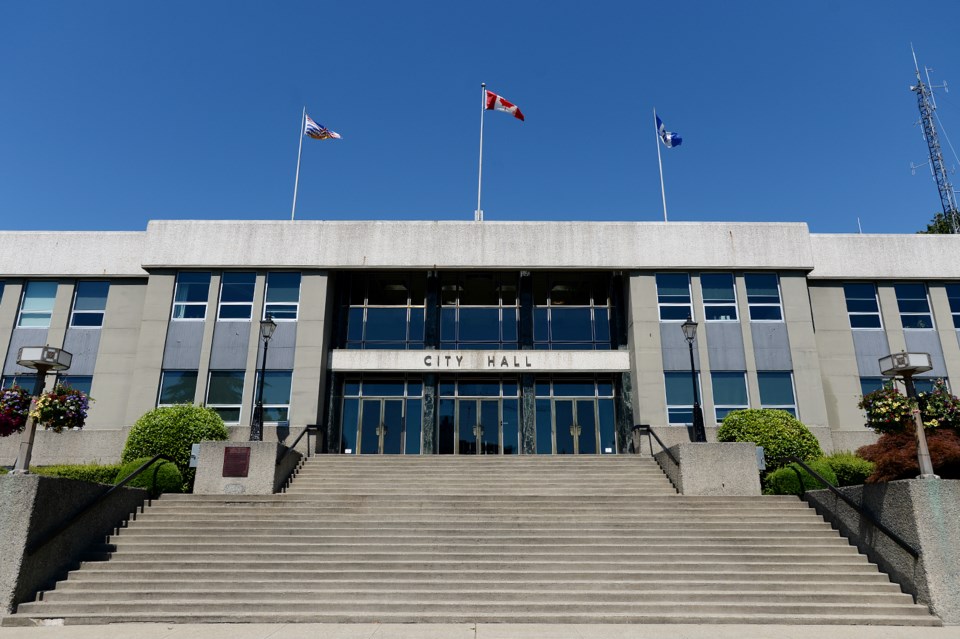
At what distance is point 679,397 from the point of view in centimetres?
2264

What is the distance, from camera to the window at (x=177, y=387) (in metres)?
22.3

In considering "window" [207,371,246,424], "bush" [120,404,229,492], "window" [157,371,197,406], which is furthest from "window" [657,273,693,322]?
"window" [157,371,197,406]

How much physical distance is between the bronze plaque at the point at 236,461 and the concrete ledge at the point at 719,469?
33.9 feet

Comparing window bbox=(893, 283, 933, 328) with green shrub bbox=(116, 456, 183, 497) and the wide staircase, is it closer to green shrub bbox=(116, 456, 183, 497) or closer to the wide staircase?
the wide staircase

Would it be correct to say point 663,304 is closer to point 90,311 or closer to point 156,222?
point 156,222

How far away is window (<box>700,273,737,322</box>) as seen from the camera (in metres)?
23.5

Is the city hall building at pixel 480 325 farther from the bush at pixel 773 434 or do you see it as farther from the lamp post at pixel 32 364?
the lamp post at pixel 32 364

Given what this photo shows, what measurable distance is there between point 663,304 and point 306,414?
1303 centimetres

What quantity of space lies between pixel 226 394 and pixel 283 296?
3.90 meters

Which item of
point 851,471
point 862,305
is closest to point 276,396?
point 851,471

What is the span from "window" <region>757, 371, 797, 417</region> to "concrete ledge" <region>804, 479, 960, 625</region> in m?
12.2

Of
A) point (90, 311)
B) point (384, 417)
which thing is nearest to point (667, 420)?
point (384, 417)

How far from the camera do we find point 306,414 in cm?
2203

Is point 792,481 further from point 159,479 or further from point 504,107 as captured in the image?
point 504,107
